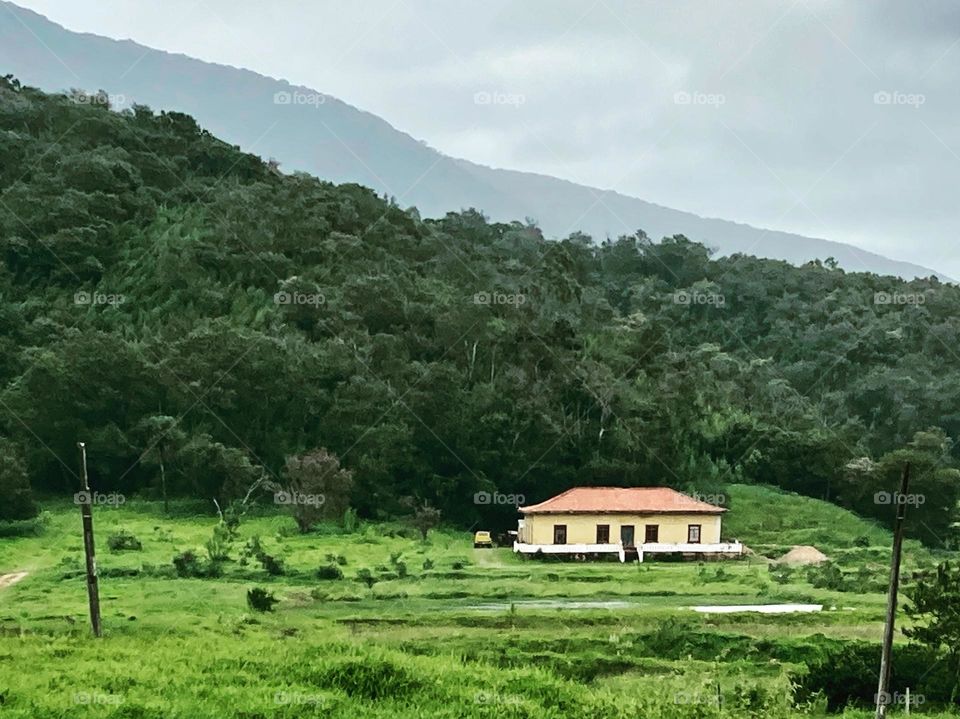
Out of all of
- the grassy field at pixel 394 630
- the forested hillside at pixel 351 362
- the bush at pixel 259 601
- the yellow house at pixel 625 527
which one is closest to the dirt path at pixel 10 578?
the grassy field at pixel 394 630

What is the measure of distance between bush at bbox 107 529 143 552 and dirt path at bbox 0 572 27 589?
3536mm

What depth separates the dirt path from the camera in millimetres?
26780

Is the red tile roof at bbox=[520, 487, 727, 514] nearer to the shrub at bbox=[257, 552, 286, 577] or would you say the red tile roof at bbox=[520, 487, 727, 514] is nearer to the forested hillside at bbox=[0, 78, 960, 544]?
the forested hillside at bbox=[0, 78, 960, 544]

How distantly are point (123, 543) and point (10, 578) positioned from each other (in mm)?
4443

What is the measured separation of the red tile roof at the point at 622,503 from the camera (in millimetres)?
35750

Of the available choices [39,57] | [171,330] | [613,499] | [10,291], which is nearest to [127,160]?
[10,291]

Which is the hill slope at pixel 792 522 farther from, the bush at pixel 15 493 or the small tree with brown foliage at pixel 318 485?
the bush at pixel 15 493

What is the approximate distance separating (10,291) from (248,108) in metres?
152

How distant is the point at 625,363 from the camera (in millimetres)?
52375

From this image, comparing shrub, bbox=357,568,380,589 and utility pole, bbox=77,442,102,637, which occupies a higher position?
utility pole, bbox=77,442,102,637

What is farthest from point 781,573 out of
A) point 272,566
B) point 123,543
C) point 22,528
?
point 22,528

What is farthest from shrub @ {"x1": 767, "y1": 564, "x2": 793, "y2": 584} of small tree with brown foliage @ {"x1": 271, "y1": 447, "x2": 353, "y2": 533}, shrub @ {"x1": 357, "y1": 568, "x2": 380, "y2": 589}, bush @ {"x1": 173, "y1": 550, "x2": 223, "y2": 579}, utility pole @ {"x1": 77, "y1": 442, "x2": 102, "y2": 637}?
utility pole @ {"x1": 77, "y1": 442, "x2": 102, "y2": 637}

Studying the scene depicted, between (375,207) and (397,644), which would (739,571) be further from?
(375,207)

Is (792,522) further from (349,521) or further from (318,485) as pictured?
(318,485)
